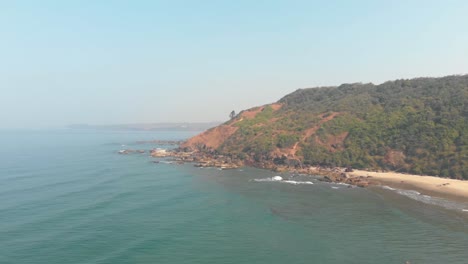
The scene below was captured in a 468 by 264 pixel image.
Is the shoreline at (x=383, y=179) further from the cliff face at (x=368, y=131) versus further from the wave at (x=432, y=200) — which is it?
the cliff face at (x=368, y=131)

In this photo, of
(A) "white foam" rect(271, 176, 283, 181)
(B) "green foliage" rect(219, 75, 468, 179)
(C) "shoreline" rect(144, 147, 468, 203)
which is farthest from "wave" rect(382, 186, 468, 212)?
(A) "white foam" rect(271, 176, 283, 181)

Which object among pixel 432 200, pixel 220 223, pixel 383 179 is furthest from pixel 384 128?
pixel 220 223

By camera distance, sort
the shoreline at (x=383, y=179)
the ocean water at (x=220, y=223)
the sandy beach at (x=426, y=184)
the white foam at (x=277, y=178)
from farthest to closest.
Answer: the white foam at (x=277, y=178), the shoreline at (x=383, y=179), the sandy beach at (x=426, y=184), the ocean water at (x=220, y=223)

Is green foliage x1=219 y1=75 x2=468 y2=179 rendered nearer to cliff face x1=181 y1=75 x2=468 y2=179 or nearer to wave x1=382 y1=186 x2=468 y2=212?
cliff face x1=181 y1=75 x2=468 y2=179

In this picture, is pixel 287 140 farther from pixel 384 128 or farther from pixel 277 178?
pixel 384 128

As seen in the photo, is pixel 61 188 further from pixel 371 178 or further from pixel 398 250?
pixel 371 178

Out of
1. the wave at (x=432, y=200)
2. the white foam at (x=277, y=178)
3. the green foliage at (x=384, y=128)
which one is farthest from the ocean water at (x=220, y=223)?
the green foliage at (x=384, y=128)

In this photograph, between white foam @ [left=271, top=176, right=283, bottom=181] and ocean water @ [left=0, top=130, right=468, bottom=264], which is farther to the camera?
white foam @ [left=271, top=176, right=283, bottom=181]
